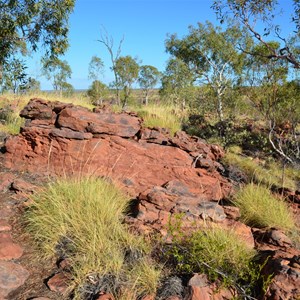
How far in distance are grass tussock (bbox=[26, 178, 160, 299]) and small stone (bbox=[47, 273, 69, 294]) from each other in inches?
4.6

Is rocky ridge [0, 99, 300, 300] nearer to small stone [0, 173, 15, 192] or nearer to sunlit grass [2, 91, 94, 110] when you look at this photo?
small stone [0, 173, 15, 192]

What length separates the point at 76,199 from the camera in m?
4.11

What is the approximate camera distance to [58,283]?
330 centimetres

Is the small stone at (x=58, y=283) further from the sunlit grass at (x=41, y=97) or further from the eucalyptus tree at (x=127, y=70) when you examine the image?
the eucalyptus tree at (x=127, y=70)

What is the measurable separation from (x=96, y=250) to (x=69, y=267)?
331 mm

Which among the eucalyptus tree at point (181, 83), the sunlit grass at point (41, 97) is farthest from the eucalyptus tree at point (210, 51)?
the sunlit grass at point (41, 97)

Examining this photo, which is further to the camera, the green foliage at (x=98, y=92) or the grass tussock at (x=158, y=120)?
the green foliage at (x=98, y=92)

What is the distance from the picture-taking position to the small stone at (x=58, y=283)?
3232 millimetres

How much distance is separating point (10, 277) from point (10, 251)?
16.3 inches

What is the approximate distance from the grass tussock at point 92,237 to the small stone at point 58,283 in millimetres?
116

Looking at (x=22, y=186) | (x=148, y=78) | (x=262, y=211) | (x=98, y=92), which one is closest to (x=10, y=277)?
(x=22, y=186)

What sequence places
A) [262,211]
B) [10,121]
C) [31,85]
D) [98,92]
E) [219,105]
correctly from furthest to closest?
[98,92] → [219,105] → [31,85] → [10,121] → [262,211]

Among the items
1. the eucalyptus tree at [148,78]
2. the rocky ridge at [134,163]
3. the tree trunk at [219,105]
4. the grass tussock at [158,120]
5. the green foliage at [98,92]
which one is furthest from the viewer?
the eucalyptus tree at [148,78]

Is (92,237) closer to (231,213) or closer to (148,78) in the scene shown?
(231,213)
